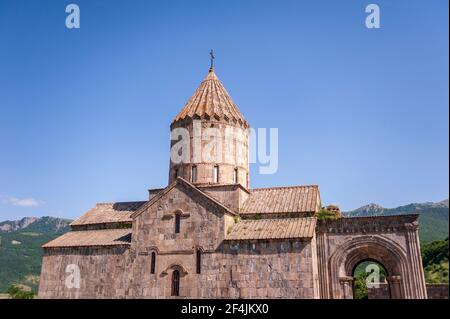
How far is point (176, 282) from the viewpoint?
15.3m

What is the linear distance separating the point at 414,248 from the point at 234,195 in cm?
754

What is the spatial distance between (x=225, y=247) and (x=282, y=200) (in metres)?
3.79

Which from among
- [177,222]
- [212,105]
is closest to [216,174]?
[177,222]

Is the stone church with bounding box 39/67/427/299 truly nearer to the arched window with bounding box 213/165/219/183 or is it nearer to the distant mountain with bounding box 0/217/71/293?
the arched window with bounding box 213/165/219/183

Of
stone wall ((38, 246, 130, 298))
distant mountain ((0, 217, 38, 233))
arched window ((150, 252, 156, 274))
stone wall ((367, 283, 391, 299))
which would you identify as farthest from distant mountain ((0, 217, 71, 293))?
distant mountain ((0, 217, 38, 233))

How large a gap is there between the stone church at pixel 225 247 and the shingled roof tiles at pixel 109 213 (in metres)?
0.17

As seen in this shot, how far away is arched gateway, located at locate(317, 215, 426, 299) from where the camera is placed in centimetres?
1429
